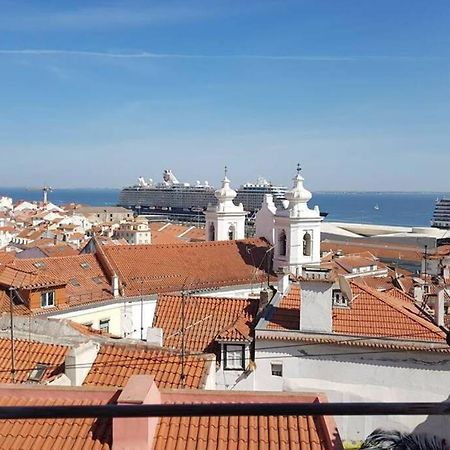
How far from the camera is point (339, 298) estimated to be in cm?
1340

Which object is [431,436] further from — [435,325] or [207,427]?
[207,427]

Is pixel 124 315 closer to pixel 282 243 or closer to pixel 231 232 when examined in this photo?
pixel 282 243

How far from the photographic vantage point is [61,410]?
213cm

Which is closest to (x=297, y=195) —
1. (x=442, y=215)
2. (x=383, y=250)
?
(x=383, y=250)

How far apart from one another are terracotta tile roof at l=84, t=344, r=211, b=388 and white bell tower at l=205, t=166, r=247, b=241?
21952 mm

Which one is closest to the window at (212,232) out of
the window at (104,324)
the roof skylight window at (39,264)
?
the window at (104,324)

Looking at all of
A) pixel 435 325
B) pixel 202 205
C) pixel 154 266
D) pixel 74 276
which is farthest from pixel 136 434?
pixel 202 205

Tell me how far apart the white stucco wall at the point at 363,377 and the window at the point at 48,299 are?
31.6ft

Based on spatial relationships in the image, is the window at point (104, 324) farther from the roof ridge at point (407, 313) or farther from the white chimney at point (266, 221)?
the white chimney at point (266, 221)

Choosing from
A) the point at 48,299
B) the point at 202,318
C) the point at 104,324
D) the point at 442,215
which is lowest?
the point at 104,324

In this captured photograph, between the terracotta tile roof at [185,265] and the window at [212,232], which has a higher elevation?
the window at [212,232]

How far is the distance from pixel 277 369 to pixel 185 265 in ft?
42.0

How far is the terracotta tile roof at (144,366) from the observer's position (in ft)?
30.8

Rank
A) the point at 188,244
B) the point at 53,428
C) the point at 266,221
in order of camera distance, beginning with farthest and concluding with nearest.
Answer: the point at 266,221 < the point at 188,244 < the point at 53,428
